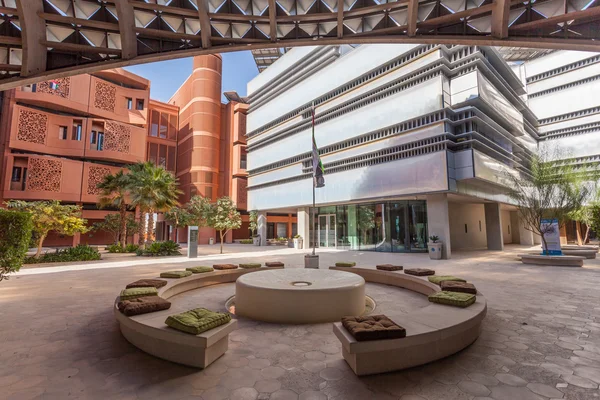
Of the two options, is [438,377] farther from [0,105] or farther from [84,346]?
[0,105]

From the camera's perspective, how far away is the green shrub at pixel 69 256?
16.6 meters

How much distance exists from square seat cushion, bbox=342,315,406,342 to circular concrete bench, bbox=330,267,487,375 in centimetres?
5

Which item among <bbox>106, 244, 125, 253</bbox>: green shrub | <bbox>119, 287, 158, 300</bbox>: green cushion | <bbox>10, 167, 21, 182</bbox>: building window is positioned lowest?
<bbox>106, 244, 125, 253</bbox>: green shrub

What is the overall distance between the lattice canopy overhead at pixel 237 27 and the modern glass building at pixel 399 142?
11122 mm

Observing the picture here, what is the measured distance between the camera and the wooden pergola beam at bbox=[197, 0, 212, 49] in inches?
290

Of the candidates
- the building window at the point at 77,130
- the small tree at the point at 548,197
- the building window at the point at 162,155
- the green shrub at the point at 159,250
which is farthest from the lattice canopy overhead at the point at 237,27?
the building window at the point at 162,155

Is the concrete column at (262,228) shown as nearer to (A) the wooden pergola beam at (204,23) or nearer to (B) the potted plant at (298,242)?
(B) the potted plant at (298,242)

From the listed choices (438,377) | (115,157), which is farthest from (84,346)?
Result: (115,157)

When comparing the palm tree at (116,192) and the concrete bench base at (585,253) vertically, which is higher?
the palm tree at (116,192)

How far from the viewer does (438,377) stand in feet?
11.7

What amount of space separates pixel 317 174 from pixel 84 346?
1139cm

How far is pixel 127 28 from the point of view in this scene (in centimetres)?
761

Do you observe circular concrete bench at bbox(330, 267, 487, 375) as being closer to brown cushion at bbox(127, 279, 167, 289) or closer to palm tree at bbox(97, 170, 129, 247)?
brown cushion at bbox(127, 279, 167, 289)

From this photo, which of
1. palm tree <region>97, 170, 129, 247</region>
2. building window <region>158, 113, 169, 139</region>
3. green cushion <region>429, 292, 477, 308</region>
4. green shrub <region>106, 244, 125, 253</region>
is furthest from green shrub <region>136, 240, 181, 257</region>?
building window <region>158, 113, 169, 139</region>
